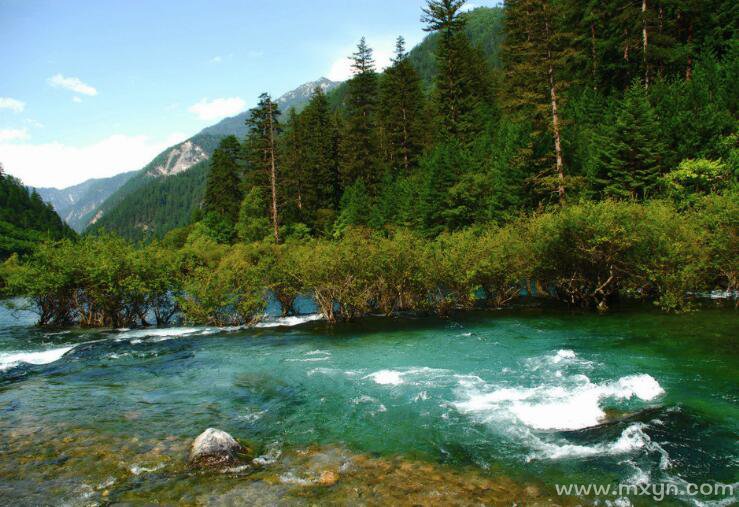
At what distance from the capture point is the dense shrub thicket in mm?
19703

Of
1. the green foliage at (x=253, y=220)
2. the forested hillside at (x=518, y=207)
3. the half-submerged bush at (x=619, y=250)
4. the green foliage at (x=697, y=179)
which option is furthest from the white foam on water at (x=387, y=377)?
the green foliage at (x=253, y=220)

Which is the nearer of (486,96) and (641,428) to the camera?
(641,428)

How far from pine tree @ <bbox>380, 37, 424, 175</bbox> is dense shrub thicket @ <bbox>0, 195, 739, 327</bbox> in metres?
34.1

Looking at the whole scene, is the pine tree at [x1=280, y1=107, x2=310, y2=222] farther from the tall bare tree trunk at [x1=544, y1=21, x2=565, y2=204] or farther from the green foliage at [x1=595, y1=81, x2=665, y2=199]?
the green foliage at [x1=595, y1=81, x2=665, y2=199]

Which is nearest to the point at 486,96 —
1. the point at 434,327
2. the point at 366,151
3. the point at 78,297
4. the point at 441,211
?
the point at 366,151

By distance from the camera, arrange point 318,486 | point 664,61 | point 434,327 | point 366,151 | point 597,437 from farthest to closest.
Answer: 1. point 366,151
2. point 664,61
3. point 434,327
4. point 597,437
5. point 318,486

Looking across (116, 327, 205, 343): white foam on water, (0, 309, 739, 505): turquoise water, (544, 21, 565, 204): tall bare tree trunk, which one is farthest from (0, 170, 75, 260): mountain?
(544, 21, 565, 204): tall bare tree trunk

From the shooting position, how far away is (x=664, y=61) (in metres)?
38.9

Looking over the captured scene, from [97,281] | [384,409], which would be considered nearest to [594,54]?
[384,409]

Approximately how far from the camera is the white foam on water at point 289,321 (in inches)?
898

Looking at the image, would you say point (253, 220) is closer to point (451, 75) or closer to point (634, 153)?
point (451, 75)

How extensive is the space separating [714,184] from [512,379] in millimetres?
22174

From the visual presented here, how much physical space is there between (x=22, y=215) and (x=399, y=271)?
13666 centimetres

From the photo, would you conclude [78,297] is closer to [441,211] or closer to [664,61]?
[441,211]
